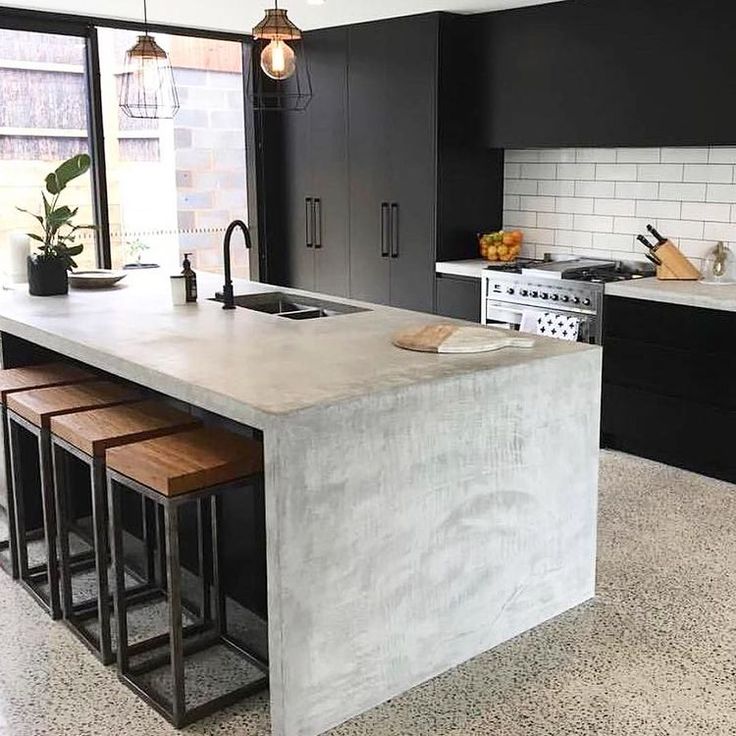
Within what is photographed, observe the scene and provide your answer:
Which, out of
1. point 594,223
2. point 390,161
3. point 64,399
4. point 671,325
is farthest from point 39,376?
point 594,223

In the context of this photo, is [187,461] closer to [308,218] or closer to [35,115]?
[35,115]

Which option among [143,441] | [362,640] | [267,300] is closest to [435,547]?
[362,640]

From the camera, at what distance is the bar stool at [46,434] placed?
128 inches

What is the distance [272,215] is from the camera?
7109 mm

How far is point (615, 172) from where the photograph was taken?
18.2 ft

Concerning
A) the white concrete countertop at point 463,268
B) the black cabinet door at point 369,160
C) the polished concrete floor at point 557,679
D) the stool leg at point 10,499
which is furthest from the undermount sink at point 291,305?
the black cabinet door at point 369,160

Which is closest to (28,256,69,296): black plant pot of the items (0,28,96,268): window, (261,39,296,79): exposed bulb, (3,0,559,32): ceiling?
(261,39,296,79): exposed bulb

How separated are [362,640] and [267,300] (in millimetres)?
1977

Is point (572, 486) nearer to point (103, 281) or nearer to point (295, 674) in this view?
point (295, 674)

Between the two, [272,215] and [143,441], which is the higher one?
[272,215]

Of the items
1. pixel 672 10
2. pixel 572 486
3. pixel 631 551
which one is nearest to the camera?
pixel 572 486

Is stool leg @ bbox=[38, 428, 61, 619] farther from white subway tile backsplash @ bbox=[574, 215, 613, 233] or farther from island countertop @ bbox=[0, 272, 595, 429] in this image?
white subway tile backsplash @ bbox=[574, 215, 613, 233]

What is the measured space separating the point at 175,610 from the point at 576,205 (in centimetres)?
403

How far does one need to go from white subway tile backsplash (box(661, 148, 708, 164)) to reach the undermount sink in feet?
7.60
